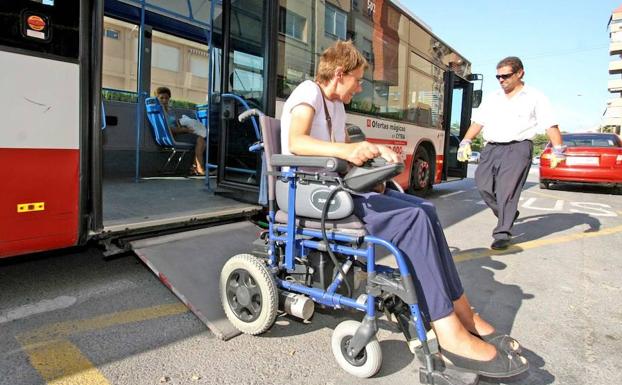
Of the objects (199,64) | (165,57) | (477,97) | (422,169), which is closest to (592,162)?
(477,97)

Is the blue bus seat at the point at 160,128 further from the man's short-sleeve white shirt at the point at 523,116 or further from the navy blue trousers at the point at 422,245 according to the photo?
the navy blue trousers at the point at 422,245

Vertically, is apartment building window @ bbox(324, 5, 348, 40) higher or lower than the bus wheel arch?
higher

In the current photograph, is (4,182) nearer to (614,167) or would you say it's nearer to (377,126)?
(377,126)

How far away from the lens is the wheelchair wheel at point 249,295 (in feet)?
7.41

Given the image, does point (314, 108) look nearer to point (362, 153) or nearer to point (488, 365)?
point (362, 153)

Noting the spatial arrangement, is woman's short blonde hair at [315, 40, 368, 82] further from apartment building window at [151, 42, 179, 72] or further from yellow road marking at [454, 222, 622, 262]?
apartment building window at [151, 42, 179, 72]

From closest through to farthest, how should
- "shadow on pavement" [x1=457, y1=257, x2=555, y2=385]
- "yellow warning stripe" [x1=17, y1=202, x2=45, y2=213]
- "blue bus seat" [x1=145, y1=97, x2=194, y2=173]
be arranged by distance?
"shadow on pavement" [x1=457, y1=257, x2=555, y2=385]
"yellow warning stripe" [x1=17, y1=202, x2=45, y2=213]
"blue bus seat" [x1=145, y1=97, x2=194, y2=173]

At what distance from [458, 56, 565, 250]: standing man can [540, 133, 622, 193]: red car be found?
573 cm

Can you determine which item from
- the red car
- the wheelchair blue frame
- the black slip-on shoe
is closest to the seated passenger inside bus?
the wheelchair blue frame

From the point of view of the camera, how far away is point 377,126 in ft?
19.7

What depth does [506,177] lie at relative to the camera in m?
4.51

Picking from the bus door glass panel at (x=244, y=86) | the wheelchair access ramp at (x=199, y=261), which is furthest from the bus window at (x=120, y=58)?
the wheelchair access ramp at (x=199, y=261)

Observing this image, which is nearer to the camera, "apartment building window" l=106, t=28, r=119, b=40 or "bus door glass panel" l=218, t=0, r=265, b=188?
"bus door glass panel" l=218, t=0, r=265, b=188

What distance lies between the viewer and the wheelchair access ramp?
2611mm
